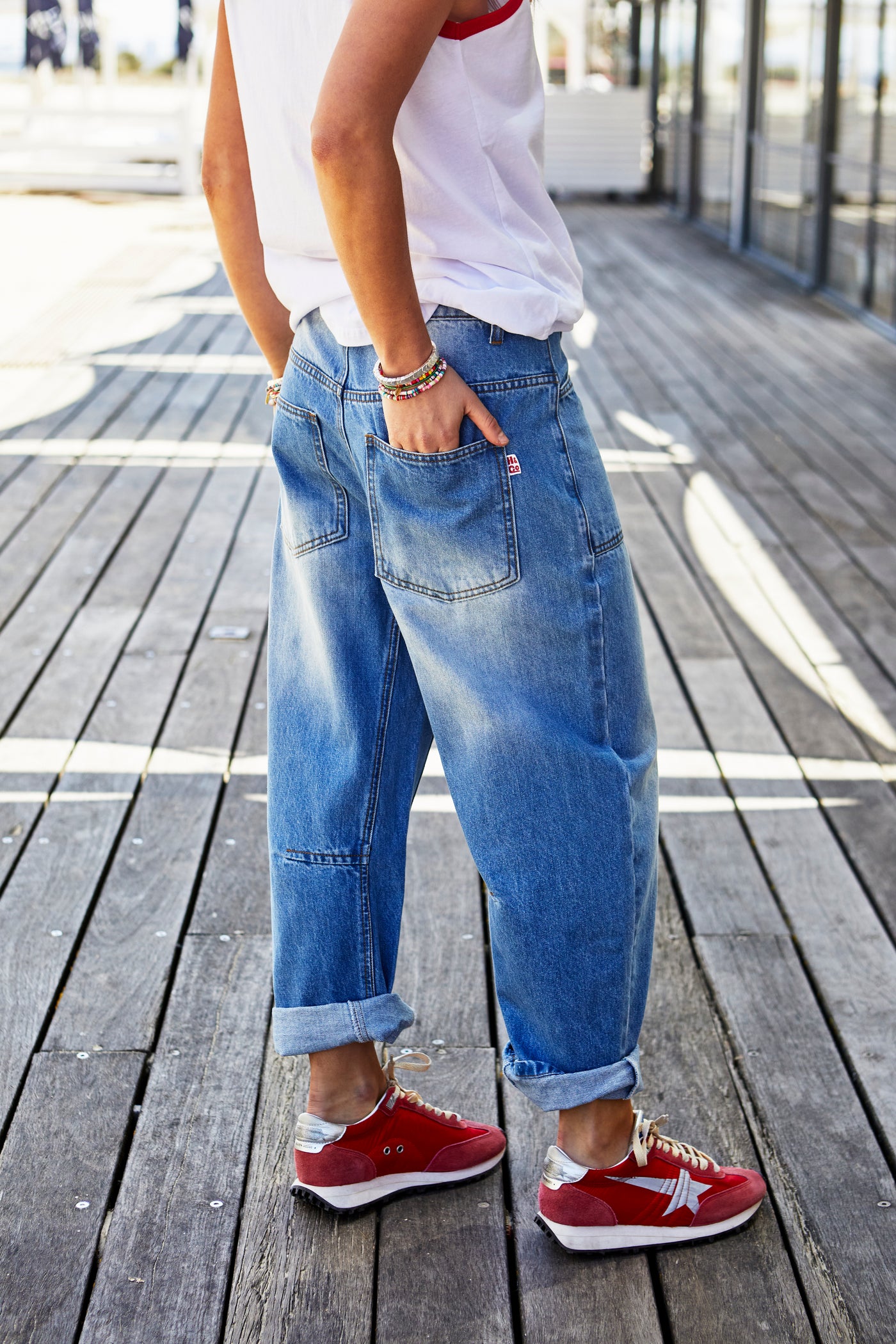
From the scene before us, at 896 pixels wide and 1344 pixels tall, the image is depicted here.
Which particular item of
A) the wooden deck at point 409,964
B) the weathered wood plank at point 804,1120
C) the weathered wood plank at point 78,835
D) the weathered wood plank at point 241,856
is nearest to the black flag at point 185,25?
the wooden deck at point 409,964

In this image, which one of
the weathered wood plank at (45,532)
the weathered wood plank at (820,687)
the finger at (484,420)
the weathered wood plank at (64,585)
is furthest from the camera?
the weathered wood plank at (45,532)

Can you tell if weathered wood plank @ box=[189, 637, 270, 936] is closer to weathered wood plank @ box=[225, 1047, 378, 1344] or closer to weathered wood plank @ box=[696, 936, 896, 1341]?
weathered wood plank @ box=[225, 1047, 378, 1344]

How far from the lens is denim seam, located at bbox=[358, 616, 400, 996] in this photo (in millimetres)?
1325

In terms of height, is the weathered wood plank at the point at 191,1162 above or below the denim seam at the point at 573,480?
below

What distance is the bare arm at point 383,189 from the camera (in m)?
1.01

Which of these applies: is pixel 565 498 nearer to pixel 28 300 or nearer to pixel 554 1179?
pixel 554 1179

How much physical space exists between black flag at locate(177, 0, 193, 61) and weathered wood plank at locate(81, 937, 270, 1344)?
46.7 ft

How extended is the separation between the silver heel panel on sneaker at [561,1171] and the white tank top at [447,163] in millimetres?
776

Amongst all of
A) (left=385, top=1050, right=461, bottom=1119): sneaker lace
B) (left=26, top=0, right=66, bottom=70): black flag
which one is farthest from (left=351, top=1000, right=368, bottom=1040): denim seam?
(left=26, top=0, right=66, bottom=70): black flag

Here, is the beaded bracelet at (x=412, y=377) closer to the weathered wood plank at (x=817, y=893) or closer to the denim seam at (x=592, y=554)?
the denim seam at (x=592, y=554)

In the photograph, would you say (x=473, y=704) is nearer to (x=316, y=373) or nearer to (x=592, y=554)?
(x=592, y=554)

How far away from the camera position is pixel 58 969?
183cm

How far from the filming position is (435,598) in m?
1.20

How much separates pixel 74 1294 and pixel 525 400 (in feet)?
3.03
